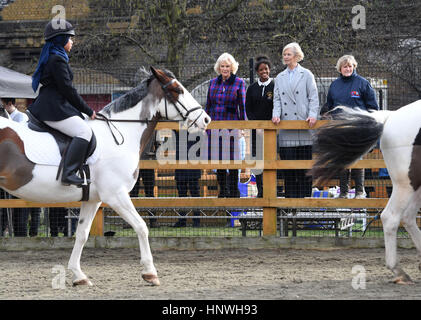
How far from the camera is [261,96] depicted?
10039mm

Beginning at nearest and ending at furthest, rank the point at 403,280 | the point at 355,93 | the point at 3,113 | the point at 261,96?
the point at 403,280 → the point at 355,93 → the point at 261,96 → the point at 3,113

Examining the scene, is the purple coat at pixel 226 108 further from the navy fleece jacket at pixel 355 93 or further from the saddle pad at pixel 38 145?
the saddle pad at pixel 38 145

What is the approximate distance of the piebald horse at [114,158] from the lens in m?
7.00

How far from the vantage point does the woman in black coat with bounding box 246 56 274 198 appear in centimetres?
998

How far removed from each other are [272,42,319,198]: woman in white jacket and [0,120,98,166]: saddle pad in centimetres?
340

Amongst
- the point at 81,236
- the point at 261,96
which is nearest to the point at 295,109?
the point at 261,96

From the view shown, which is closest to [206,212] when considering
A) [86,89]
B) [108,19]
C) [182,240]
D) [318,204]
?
[182,240]

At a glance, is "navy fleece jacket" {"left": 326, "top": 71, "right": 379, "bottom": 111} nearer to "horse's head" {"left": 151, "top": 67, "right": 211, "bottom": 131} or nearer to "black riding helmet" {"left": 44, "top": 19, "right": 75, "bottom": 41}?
"horse's head" {"left": 151, "top": 67, "right": 211, "bottom": 131}

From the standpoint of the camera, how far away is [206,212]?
1077cm

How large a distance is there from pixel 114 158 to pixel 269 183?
307 cm

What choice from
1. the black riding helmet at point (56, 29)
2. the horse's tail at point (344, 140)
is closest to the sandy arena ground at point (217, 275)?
the horse's tail at point (344, 140)

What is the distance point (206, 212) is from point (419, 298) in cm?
487

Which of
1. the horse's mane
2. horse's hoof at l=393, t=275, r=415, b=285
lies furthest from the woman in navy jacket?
horse's hoof at l=393, t=275, r=415, b=285

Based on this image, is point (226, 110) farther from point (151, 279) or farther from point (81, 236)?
point (151, 279)
